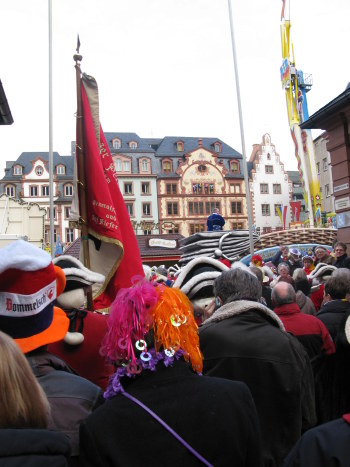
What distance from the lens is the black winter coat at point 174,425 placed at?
1.77 m

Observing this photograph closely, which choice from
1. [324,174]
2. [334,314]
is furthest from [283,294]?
[324,174]

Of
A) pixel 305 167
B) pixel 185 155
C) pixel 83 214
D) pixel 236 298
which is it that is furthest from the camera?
pixel 185 155

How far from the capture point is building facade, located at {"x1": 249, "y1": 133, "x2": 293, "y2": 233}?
5978 cm

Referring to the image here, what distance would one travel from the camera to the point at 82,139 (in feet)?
17.6

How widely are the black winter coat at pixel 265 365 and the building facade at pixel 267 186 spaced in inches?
2240

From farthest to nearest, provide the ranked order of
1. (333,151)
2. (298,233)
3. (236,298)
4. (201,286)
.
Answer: (298,233), (333,151), (201,286), (236,298)

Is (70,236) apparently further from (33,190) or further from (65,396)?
(65,396)

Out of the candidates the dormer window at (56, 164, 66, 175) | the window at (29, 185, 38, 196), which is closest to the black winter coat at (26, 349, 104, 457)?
the window at (29, 185, 38, 196)

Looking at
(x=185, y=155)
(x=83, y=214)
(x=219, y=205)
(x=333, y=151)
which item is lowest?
(x=83, y=214)

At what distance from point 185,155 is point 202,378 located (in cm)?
5911

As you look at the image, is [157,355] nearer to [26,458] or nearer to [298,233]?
[26,458]

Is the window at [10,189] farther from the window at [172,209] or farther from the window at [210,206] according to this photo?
the window at [210,206]

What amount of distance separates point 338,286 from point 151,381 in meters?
2.97

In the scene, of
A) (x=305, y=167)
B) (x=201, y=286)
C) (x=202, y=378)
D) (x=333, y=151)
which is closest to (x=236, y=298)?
(x=201, y=286)
